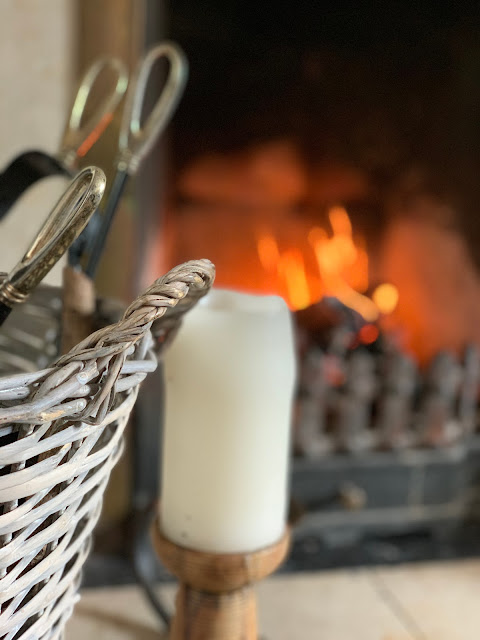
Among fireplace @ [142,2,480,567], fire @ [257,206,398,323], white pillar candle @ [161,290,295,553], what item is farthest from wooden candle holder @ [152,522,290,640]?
fire @ [257,206,398,323]

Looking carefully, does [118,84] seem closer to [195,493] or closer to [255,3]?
[195,493]

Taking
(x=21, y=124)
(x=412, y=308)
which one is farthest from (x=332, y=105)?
(x=21, y=124)

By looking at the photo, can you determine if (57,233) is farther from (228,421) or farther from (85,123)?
Result: (85,123)

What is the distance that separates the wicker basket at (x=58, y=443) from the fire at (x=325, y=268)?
2.40ft

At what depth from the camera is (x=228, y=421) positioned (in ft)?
1.48

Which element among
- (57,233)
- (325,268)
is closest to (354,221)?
(325,268)

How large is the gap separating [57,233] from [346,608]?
56 cm

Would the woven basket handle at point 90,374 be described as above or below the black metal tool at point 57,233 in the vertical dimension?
below

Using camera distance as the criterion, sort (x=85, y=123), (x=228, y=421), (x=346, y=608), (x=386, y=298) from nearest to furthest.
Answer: (x=228, y=421)
(x=85, y=123)
(x=346, y=608)
(x=386, y=298)

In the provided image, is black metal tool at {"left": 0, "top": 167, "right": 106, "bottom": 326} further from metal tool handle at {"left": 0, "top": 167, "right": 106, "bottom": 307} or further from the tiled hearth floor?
the tiled hearth floor

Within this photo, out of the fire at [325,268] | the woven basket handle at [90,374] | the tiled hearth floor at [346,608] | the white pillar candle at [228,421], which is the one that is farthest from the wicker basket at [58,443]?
the fire at [325,268]

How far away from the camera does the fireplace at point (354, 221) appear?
0.93 meters

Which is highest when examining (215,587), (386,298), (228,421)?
(386,298)

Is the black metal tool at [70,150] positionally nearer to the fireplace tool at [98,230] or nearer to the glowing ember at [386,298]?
the fireplace tool at [98,230]
